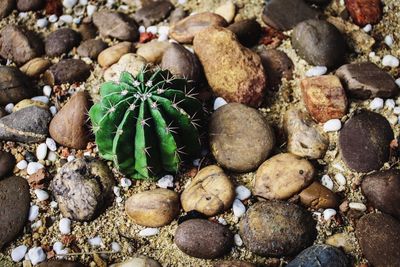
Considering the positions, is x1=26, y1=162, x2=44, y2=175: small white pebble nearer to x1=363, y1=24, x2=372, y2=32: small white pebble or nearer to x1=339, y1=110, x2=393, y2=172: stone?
x1=339, y1=110, x2=393, y2=172: stone

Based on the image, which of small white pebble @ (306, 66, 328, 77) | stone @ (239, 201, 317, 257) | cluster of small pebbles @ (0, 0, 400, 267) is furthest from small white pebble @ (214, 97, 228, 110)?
stone @ (239, 201, 317, 257)

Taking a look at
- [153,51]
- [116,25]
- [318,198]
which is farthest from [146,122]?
[116,25]

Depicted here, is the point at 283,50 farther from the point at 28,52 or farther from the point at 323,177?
the point at 28,52

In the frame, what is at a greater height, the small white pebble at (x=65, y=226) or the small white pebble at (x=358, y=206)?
the small white pebble at (x=358, y=206)

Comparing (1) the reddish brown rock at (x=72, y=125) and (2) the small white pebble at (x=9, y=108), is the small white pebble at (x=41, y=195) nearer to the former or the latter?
(1) the reddish brown rock at (x=72, y=125)

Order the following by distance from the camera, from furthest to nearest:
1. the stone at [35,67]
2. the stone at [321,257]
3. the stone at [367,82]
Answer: the stone at [35,67] → the stone at [367,82] → the stone at [321,257]

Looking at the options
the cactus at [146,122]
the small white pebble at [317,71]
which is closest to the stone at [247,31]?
the small white pebble at [317,71]
